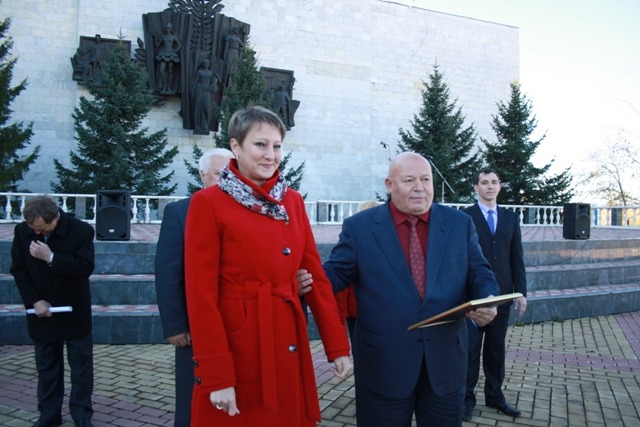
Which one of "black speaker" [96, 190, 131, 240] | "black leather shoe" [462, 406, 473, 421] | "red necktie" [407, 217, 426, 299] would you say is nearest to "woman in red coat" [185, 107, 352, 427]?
"red necktie" [407, 217, 426, 299]

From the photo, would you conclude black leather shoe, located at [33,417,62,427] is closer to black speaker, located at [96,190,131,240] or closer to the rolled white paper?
the rolled white paper

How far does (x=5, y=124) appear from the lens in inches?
603

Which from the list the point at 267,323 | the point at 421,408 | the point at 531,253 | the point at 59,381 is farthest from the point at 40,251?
the point at 531,253

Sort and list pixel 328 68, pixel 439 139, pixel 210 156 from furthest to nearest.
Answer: pixel 439 139 → pixel 328 68 → pixel 210 156

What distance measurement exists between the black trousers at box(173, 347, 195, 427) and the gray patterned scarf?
0.84 m

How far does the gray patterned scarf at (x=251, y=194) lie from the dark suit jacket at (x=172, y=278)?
0.52m

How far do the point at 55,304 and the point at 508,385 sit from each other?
407 cm

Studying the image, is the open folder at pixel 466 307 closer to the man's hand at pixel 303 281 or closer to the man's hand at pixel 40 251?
the man's hand at pixel 303 281

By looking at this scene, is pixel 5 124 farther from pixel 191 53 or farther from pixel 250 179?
pixel 250 179

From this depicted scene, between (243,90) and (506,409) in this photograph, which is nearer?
(506,409)

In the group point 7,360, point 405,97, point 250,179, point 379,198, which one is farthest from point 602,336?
point 405,97

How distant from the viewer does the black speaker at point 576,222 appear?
10.7 meters

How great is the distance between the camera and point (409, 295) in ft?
7.82

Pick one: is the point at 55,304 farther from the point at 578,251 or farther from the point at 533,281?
the point at 578,251
